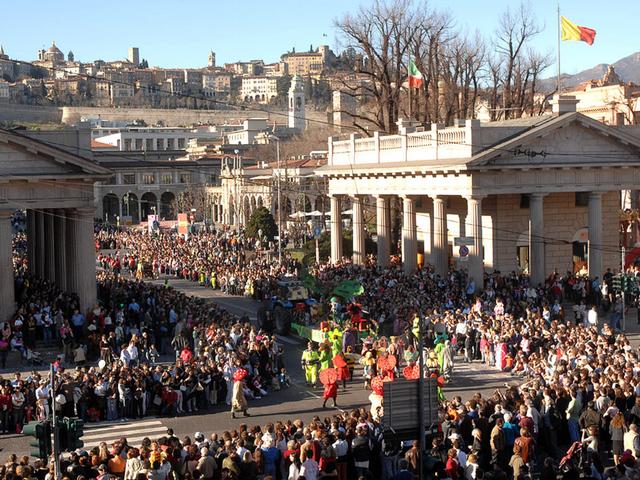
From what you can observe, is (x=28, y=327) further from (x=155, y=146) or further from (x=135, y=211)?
(x=155, y=146)

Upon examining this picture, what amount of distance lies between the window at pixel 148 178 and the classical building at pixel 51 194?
111233 millimetres

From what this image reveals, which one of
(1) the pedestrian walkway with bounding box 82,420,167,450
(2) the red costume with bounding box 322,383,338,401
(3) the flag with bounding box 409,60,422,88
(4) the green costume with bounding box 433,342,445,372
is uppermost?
(3) the flag with bounding box 409,60,422,88

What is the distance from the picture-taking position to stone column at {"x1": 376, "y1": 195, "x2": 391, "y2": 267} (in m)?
52.0

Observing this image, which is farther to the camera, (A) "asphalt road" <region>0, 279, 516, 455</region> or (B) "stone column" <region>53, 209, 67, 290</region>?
(B) "stone column" <region>53, 209, 67, 290</region>

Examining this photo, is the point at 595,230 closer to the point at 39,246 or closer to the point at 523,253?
the point at 523,253

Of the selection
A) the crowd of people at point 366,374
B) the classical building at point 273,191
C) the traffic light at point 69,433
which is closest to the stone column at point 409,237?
the crowd of people at point 366,374

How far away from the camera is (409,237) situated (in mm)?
49531

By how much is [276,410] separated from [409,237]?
72.4 ft

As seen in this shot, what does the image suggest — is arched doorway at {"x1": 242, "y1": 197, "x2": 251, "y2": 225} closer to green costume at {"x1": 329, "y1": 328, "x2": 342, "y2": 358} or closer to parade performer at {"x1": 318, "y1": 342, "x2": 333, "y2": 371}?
green costume at {"x1": 329, "y1": 328, "x2": 342, "y2": 358}

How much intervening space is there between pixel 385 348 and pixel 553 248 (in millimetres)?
19083

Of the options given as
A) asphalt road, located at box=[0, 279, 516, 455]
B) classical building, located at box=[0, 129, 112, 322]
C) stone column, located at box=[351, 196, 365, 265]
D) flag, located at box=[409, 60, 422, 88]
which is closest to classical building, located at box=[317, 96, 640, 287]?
stone column, located at box=[351, 196, 365, 265]

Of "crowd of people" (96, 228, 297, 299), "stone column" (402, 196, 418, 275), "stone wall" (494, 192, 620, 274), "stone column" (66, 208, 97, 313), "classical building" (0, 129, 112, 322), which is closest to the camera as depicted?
"classical building" (0, 129, 112, 322)

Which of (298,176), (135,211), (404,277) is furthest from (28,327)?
(135,211)

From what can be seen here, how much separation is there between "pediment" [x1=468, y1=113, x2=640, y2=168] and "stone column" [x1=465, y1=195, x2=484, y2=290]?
1.61 m
